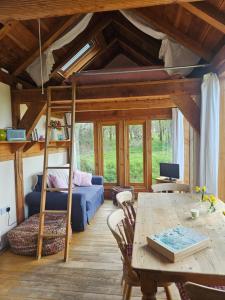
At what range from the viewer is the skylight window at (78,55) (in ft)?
12.8

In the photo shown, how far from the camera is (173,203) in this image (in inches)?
96.3

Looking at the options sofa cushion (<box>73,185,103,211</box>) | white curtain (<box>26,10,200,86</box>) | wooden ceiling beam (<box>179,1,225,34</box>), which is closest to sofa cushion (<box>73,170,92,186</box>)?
sofa cushion (<box>73,185,103,211</box>)

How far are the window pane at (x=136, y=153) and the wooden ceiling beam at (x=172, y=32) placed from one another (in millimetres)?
3045

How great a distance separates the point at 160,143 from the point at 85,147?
2.07 m

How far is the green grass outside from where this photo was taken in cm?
584

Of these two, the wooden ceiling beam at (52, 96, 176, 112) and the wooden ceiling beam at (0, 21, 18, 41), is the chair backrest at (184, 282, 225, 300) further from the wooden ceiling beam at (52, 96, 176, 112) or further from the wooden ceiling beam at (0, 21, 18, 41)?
the wooden ceiling beam at (52, 96, 176, 112)

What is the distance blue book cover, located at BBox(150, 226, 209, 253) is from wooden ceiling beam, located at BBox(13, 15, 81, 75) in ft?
9.44

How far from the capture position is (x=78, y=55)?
4.00 m

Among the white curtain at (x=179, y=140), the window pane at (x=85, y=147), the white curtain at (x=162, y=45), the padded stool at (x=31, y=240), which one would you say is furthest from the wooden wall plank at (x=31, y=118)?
the white curtain at (x=179, y=140)

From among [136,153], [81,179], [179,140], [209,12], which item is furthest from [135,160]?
[209,12]

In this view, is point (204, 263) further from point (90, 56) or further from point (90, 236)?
point (90, 56)

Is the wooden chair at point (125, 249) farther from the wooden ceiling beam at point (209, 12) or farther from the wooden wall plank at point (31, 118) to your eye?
the wooden wall plank at point (31, 118)

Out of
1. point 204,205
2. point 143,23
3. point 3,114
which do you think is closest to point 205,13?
point 143,23

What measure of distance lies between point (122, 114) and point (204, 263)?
485 cm
